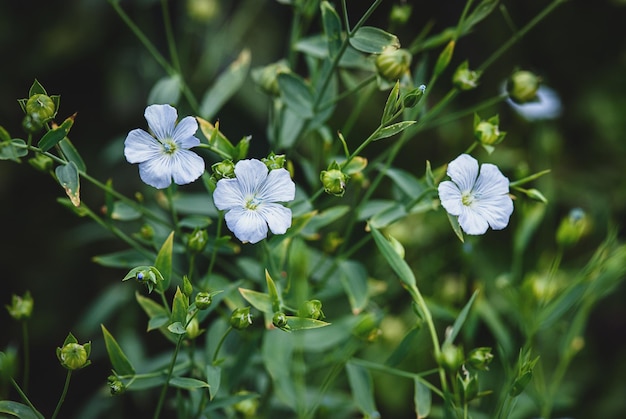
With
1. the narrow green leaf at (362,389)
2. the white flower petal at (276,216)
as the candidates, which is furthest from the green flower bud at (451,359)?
the white flower petal at (276,216)

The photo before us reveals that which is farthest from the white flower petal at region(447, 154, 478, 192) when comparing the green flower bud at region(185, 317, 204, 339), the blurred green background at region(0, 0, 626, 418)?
the blurred green background at region(0, 0, 626, 418)

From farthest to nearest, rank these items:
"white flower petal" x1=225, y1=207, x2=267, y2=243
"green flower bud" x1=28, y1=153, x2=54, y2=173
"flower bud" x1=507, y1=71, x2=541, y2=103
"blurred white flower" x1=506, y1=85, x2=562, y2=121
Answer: "blurred white flower" x1=506, y1=85, x2=562, y2=121, "flower bud" x1=507, y1=71, x2=541, y2=103, "green flower bud" x1=28, y1=153, x2=54, y2=173, "white flower petal" x1=225, y1=207, x2=267, y2=243

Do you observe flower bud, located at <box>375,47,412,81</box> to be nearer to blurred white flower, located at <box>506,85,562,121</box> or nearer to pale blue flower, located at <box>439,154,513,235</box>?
pale blue flower, located at <box>439,154,513,235</box>

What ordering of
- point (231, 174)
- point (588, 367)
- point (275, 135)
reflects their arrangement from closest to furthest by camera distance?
point (231, 174)
point (275, 135)
point (588, 367)

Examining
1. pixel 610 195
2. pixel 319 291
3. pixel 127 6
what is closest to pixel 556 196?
pixel 610 195

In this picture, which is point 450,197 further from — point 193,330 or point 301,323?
point 193,330

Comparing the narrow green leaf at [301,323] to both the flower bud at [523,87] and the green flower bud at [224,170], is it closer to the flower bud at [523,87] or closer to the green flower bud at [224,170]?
the green flower bud at [224,170]

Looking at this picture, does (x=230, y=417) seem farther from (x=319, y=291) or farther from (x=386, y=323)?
(x=386, y=323)
